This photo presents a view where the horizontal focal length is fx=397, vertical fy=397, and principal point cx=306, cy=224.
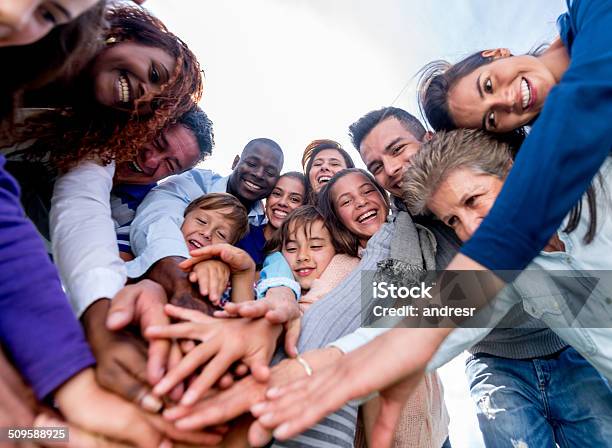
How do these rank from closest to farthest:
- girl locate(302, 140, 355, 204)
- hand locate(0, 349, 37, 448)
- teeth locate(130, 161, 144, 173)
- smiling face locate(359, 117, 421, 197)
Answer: hand locate(0, 349, 37, 448)
teeth locate(130, 161, 144, 173)
smiling face locate(359, 117, 421, 197)
girl locate(302, 140, 355, 204)

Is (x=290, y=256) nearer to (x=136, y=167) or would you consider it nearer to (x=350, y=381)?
(x=136, y=167)

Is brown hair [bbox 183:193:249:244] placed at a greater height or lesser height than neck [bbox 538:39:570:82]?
lesser

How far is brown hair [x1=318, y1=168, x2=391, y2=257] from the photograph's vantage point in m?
2.29

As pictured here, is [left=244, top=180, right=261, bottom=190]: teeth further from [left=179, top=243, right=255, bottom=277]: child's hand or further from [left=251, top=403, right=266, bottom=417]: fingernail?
[left=251, top=403, right=266, bottom=417]: fingernail

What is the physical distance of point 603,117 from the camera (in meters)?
1.01

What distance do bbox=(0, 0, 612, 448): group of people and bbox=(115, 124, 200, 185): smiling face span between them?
1 cm

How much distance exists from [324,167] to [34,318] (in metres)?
2.43

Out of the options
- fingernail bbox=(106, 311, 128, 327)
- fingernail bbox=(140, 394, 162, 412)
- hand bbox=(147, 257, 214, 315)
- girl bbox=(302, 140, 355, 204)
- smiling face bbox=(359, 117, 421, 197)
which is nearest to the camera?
fingernail bbox=(140, 394, 162, 412)

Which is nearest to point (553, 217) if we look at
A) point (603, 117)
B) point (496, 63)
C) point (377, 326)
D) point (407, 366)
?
point (603, 117)

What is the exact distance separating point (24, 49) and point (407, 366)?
Answer: 1.34 metres

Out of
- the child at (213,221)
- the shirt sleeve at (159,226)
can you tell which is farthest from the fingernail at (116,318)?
the child at (213,221)

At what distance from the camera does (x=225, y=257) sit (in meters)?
1.42

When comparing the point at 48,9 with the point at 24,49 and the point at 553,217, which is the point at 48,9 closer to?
the point at 24,49

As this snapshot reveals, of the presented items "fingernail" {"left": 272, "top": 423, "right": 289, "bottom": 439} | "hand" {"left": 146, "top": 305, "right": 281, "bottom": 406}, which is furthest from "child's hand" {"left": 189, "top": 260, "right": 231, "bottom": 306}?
"fingernail" {"left": 272, "top": 423, "right": 289, "bottom": 439}
